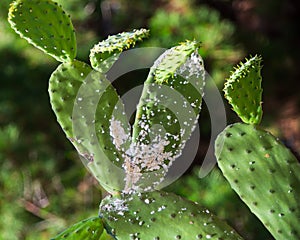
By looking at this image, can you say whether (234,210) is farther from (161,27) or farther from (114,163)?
(114,163)

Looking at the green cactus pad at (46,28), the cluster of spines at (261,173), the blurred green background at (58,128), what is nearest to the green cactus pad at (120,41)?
the green cactus pad at (46,28)

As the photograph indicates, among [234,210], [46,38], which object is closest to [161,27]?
[234,210]

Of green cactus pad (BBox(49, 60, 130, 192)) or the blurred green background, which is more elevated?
green cactus pad (BBox(49, 60, 130, 192))

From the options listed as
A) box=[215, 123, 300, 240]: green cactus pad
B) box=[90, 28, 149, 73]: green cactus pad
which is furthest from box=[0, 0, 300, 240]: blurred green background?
box=[90, 28, 149, 73]: green cactus pad

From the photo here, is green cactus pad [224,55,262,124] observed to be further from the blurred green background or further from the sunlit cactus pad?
the blurred green background

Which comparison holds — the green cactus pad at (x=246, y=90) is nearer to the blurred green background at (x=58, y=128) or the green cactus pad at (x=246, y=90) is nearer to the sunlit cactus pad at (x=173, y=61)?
the sunlit cactus pad at (x=173, y=61)

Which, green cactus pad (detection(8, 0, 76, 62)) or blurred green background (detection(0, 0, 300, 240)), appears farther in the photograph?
blurred green background (detection(0, 0, 300, 240))

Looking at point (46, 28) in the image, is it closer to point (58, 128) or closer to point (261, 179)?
point (261, 179)
